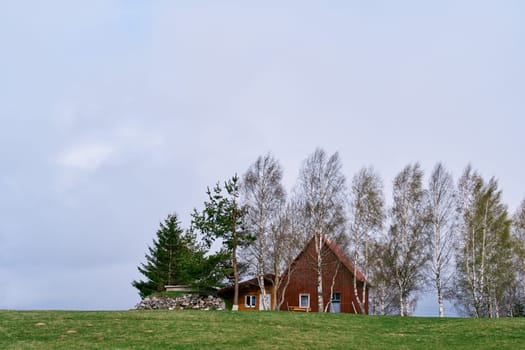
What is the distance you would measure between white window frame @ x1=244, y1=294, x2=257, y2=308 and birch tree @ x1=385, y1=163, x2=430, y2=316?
45.0ft

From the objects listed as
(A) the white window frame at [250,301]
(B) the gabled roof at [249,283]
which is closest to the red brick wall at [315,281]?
(B) the gabled roof at [249,283]

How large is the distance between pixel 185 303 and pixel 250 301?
6722 millimetres

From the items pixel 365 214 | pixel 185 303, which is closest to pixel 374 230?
pixel 365 214

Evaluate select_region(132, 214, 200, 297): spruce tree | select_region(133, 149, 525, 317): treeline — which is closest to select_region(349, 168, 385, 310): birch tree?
select_region(133, 149, 525, 317): treeline

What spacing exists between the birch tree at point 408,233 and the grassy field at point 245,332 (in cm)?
988

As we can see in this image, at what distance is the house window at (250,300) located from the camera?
158ft

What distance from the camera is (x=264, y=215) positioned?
42906 mm

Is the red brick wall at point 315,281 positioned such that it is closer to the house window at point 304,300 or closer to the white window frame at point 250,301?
the house window at point 304,300

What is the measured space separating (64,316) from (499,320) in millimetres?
23742

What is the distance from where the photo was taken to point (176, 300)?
44.9m

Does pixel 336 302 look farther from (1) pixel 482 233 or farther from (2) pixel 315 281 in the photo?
(1) pixel 482 233

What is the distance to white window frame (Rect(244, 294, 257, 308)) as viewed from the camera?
48.2 m

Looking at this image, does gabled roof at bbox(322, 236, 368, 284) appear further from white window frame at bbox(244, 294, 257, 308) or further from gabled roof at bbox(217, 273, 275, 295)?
white window frame at bbox(244, 294, 257, 308)

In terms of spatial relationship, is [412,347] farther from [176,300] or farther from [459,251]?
[176,300]
